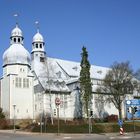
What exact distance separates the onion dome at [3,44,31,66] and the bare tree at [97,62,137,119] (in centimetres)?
1902

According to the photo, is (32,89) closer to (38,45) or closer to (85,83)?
(85,83)

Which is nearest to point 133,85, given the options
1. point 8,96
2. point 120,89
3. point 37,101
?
point 120,89

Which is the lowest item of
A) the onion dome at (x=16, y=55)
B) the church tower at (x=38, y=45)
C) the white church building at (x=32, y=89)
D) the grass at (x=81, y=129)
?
the grass at (x=81, y=129)

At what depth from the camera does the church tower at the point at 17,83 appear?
252 ft

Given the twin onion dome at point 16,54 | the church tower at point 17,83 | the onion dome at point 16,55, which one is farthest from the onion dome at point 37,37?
the church tower at point 17,83

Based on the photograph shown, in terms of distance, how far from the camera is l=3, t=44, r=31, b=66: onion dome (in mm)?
79312

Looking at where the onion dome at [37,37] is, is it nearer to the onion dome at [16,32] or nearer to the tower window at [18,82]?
the onion dome at [16,32]

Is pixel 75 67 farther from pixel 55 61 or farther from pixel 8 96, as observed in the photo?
pixel 8 96

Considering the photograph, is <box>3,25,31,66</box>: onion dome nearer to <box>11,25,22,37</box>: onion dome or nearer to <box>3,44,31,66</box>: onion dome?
<box>3,44,31,66</box>: onion dome

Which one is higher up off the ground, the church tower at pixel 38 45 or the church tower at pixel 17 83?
the church tower at pixel 38 45

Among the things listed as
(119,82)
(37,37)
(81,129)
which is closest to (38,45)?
(37,37)

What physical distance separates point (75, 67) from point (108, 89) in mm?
18980

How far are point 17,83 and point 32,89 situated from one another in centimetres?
407

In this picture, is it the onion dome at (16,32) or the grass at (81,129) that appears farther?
the onion dome at (16,32)
